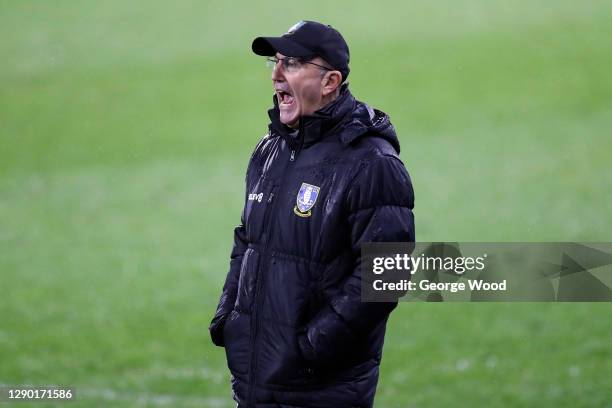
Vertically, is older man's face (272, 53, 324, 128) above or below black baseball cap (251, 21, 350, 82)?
below

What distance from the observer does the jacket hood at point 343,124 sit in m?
4.62

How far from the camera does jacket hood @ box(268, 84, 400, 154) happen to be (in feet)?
15.2

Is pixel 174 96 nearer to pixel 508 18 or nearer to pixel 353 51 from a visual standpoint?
pixel 353 51

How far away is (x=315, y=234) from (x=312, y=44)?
0.76m

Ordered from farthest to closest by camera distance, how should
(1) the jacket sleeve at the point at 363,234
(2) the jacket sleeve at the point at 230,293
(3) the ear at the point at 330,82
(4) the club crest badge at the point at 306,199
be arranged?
(2) the jacket sleeve at the point at 230,293 < (3) the ear at the point at 330,82 < (4) the club crest badge at the point at 306,199 < (1) the jacket sleeve at the point at 363,234

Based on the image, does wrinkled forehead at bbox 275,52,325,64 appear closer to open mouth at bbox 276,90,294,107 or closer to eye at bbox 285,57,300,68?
eye at bbox 285,57,300,68

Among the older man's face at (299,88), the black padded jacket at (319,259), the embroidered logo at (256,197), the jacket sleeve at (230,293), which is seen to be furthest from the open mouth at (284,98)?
the jacket sleeve at (230,293)

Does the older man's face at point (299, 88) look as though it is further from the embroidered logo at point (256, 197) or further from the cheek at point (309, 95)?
the embroidered logo at point (256, 197)

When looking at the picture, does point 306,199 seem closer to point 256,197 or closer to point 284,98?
point 256,197

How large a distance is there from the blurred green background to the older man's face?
5337mm

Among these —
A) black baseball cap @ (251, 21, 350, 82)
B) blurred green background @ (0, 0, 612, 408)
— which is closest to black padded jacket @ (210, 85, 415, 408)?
black baseball cap @ (251, 21, 350, 82)

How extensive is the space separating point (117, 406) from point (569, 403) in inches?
144

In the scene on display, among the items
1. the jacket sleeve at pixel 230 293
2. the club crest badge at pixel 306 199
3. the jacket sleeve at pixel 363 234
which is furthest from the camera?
the jacket sleeve at pixel 230 293

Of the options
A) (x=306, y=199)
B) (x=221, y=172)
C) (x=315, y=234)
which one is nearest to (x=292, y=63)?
(x=306, y=199)
